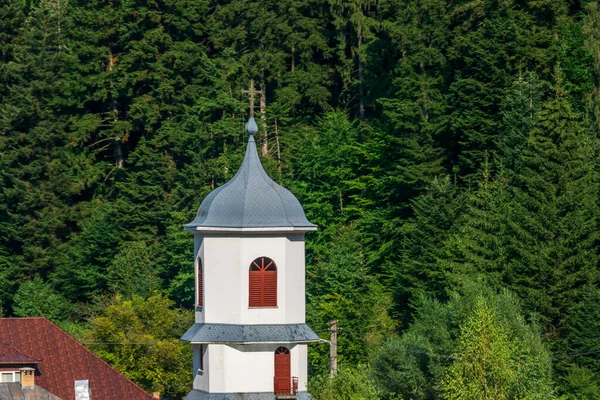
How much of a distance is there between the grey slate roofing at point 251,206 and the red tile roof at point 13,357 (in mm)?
13742

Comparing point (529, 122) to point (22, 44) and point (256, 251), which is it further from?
point (22, 44)

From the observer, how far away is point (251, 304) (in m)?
60.8

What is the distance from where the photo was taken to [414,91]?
9619 cm

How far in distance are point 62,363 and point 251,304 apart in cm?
1733

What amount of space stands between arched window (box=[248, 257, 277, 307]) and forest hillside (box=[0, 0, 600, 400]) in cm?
564

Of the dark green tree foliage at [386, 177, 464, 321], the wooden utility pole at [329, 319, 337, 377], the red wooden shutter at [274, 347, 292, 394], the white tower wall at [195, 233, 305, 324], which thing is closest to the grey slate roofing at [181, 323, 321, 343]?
the white tower wall at [195, 233, 305, 324]

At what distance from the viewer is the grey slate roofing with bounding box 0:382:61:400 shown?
2857 inches

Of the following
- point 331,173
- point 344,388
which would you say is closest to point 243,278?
point 344,388

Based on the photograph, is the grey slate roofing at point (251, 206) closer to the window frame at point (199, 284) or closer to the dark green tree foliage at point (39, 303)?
the window frame at point (199, 284)

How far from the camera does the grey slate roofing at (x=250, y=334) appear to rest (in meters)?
60.1

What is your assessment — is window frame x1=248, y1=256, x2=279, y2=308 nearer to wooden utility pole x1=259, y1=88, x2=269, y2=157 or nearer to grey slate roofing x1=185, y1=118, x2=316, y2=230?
grey slate roofing x1=185, y1=118, x2=316, y2=230

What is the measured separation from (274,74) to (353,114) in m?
5.49

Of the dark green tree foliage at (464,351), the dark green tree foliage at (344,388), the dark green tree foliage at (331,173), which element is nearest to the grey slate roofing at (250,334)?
the dark green tree foliage at (344,388)

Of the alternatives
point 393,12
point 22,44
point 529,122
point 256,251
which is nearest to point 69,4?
point 22,44
